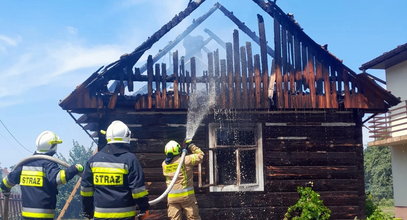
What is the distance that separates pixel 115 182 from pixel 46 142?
1.55 meters

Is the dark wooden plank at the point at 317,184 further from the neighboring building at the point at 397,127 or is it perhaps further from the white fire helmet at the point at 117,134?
the neighboring building at the point at 397,127

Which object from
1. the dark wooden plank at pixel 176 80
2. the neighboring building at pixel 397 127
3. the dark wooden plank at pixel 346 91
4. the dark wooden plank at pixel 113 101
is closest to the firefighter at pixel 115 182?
the dark wooden plank at pixel 113 101

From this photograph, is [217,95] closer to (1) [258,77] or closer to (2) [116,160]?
(1) [258,77]

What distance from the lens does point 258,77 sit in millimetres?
9156

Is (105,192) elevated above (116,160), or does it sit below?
below

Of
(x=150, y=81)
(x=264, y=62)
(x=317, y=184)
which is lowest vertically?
(x=317, y=184)

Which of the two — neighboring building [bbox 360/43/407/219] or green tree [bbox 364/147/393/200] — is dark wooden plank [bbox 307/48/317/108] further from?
green tree [bbox 364/147/393/200]

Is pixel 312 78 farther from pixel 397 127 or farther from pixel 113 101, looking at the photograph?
pixel 397 127

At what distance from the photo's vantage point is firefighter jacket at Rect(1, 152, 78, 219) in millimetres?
6031

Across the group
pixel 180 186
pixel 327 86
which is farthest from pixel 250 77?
pixel 180 186

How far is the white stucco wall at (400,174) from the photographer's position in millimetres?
21781

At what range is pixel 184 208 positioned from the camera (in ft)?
25.7

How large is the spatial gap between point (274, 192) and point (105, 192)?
4556 mm

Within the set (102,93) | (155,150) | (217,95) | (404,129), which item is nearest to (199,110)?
(217,95)
